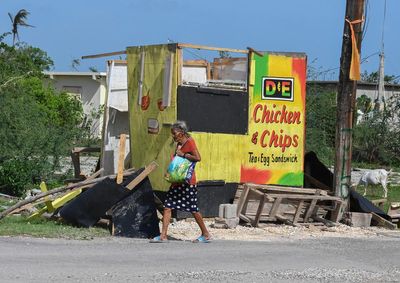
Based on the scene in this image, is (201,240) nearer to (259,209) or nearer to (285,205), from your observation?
(259,209)

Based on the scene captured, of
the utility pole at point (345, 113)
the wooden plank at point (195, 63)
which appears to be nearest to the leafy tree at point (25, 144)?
the wooden plank at point (195, 63)

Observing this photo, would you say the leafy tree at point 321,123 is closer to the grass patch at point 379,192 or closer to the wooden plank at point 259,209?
the grass patch at point 379,192

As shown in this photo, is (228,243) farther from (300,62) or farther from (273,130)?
(300,62)

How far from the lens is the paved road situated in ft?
28.2

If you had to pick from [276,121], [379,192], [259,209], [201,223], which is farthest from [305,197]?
[379,192]

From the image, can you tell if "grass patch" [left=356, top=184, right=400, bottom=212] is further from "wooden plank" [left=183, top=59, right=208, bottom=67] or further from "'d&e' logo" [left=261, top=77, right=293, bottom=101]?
"wooden plank" [left=183, top=59, right=208, bottom=67]

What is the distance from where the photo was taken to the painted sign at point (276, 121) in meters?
13.9

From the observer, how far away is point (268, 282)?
863 centimetres

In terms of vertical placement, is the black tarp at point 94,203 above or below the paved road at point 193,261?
above

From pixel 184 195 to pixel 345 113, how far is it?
4.28 m

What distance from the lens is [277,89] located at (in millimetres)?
14070

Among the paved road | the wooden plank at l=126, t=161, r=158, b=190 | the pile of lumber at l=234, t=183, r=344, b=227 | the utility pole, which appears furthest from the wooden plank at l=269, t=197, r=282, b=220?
the wooden plank at l=126, t=161, r=158, b=190

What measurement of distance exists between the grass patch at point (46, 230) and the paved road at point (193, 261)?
307 mm

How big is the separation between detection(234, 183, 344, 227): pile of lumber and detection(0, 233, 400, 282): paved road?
150 centimetres
